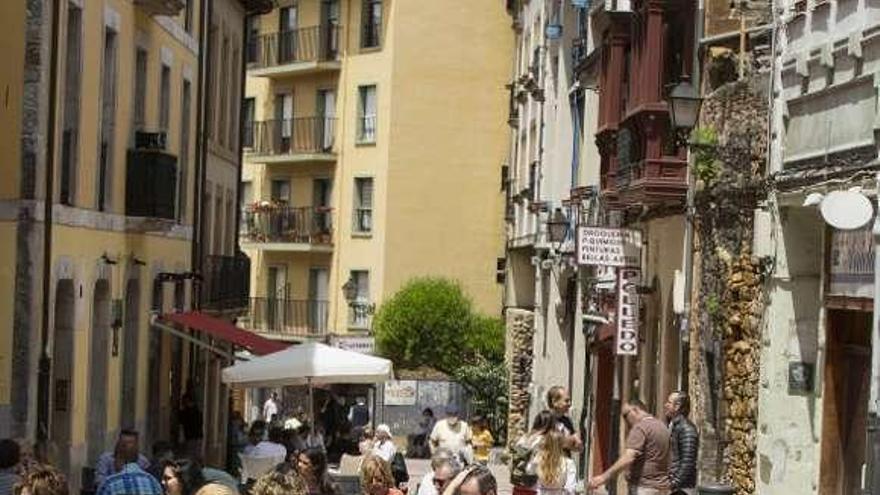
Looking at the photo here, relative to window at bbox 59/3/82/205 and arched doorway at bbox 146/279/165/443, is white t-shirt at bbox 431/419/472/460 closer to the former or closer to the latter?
window at bbox 59/3/82/205

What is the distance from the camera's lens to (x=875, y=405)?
14250 millimetres

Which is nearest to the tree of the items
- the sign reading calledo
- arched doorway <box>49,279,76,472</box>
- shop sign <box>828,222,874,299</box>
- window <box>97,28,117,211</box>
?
the sign reading calledo

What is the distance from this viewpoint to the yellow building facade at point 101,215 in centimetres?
2130

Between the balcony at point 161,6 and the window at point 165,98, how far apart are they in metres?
1.88

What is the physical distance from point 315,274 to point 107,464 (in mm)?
42300

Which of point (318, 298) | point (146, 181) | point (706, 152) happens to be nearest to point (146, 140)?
point (146, 181)

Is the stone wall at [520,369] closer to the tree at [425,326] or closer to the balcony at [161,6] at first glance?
the tree at [425,326]

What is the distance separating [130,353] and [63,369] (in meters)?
4.35

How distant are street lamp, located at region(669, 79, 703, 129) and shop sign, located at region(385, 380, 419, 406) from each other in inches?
1154

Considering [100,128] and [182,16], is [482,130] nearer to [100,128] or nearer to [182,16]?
[182,16]

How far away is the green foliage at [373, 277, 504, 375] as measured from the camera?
2144 inches

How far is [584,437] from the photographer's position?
3266cm

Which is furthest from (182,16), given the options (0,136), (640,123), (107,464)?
(107,464)

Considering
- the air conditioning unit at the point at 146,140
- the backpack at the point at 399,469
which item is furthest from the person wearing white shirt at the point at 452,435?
the air conditioning unit at the point at 146,140
